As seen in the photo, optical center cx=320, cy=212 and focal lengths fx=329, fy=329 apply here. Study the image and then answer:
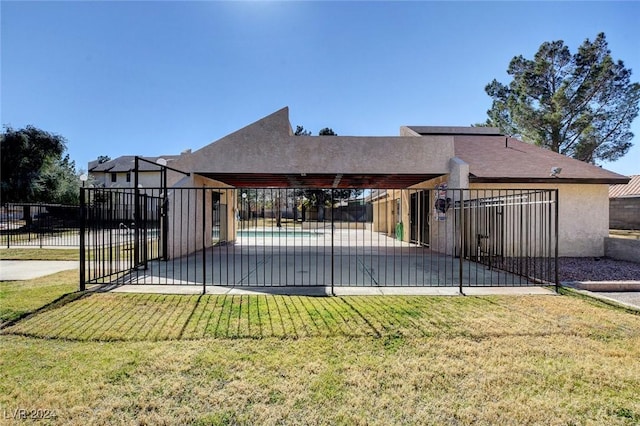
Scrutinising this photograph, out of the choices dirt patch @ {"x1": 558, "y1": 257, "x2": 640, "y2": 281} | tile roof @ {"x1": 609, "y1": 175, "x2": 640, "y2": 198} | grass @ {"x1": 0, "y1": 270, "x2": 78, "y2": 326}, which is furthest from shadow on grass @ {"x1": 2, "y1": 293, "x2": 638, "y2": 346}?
tile roof @ {"x1": 609, "y1": 175, "x2": 640, "y2": 198}

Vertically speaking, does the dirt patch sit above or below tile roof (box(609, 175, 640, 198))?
below

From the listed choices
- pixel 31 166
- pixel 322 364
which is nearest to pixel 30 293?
pixel 322 364

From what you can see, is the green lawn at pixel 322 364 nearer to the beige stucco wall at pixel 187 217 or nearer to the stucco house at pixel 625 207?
the beige stucco wall at pixel 187 217

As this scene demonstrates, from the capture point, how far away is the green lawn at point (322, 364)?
2.62 metres

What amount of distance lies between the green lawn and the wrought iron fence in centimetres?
171

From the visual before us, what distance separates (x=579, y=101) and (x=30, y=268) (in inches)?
1034

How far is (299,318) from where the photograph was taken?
15.5 feet

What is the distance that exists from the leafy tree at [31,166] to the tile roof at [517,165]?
31390mm

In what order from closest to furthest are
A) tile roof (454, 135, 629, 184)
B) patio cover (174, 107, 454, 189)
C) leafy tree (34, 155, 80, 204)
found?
patio cover (174, 107, 454, 189) < tile roof (454, 135, 629, 184) < leafy tree (34, 155, 80, 204)

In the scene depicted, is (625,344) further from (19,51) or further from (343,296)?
(19,51)

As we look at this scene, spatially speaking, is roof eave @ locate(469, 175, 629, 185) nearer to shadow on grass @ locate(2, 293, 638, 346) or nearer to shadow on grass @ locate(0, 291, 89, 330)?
shadow on grass @ locate(2, 293, 638, 346)

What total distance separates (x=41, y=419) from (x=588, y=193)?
48.1 feet

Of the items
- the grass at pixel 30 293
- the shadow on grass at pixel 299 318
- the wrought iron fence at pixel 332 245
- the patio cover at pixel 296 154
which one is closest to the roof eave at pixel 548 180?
the wrought iron fence at pixel 332 245

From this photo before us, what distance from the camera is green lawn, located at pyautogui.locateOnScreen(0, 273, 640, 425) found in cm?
262
